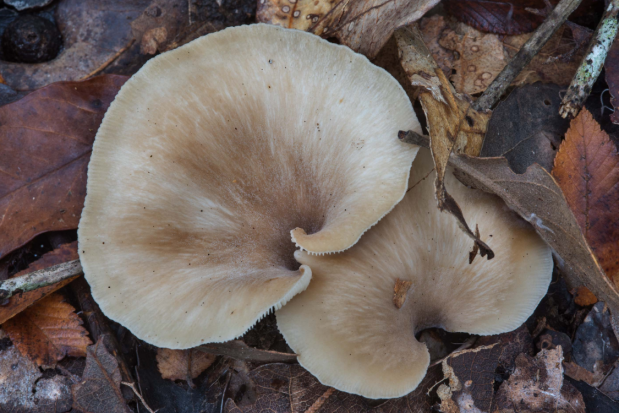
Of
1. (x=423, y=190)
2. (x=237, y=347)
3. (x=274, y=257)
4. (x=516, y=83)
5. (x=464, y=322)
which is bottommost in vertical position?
(x=237, y=347)

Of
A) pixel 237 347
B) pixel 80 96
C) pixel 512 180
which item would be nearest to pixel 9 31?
pixel 80 96

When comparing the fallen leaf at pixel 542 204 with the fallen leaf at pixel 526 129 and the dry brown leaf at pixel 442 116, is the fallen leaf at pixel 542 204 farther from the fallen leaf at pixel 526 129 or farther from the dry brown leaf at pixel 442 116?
the fallen leaf at pixel 526 129

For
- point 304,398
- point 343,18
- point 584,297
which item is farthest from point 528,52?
point 304,398

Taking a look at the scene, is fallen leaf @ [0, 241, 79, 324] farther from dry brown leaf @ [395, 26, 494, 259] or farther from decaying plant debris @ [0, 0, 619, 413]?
dry brown leaf @ [395, 26, 494, 259]

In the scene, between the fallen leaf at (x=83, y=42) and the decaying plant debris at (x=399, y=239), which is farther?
the fallen leaf at (x=83, y=42)

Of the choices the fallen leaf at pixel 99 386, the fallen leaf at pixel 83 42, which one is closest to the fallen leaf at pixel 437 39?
the fallen leaf at pixel 83 42

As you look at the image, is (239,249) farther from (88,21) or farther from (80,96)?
(88,21)
